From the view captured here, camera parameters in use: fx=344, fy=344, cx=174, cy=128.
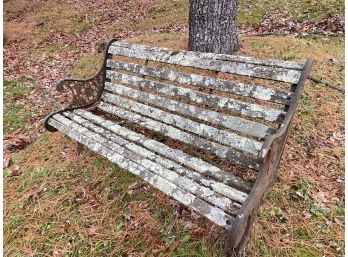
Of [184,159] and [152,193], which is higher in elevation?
[184,159]

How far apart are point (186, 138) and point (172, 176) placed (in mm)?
598

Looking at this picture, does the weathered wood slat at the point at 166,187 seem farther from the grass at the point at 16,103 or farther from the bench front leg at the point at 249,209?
the grass at the point at 16,103

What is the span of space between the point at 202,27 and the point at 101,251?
355 centimetres

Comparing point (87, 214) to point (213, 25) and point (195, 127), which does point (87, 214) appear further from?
point (213, 25)

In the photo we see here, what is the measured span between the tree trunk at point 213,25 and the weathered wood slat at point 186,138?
1.78 metres

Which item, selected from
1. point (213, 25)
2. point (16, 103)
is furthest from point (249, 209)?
point (16, 103)

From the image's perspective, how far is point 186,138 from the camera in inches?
142

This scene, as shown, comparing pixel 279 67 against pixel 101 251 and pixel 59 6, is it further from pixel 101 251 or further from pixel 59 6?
pixel 59 6

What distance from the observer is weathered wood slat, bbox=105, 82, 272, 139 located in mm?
3171

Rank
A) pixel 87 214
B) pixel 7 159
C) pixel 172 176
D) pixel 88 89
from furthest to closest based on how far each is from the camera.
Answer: pixel 7 159 → pixel 88 89 → pixel 87 214 → pixel 172 176

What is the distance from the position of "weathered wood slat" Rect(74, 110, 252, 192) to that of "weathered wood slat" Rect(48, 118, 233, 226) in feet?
1.07

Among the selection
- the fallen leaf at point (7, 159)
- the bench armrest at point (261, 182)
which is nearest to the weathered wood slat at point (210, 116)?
the bench armrest at point (261, 182)

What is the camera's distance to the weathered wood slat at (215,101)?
312cm

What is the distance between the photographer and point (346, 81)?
4.85 meters
